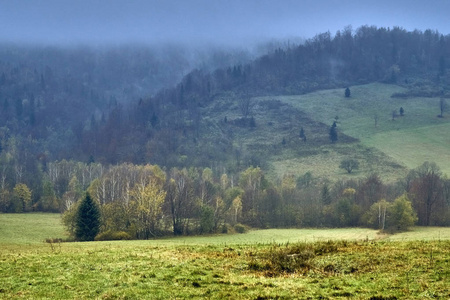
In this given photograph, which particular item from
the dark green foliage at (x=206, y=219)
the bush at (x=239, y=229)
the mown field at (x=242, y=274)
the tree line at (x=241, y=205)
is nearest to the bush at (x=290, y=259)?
the mown field at (x=242, y=274)

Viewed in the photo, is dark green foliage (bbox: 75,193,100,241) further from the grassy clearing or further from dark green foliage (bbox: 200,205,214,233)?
the grassy clearing

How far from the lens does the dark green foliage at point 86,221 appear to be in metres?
76.6

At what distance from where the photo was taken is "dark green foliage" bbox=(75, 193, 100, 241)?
7662cm

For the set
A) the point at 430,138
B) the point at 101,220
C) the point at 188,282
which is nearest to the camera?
the point at 188,282

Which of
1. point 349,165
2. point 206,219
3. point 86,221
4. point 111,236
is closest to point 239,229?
point 206,219

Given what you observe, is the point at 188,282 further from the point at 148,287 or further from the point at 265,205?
the point at 265,205


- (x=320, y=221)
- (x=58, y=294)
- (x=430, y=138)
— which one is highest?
(x=430, y=138)

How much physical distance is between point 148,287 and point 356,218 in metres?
92.3

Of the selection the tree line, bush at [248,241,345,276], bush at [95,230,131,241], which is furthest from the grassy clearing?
bush at [248,241,345,276]

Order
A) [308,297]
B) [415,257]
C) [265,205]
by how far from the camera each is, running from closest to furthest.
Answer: [308,297] → [415,257] → [265,205]

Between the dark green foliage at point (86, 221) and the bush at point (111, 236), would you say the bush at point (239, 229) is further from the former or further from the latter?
the dark green foliage at point (86, 221)

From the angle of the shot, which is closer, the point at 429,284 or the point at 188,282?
the point at 429,284

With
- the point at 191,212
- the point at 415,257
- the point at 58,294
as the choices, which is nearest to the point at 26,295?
the point at 58,294

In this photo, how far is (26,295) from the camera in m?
20.6
